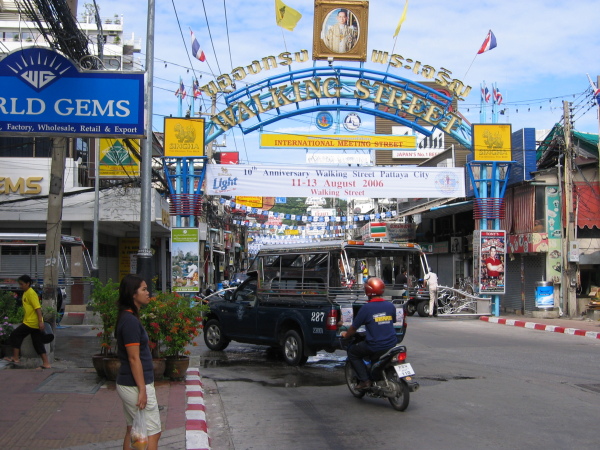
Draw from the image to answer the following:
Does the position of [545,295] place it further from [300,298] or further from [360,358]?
[360,358]

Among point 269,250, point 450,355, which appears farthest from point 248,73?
point 450,355

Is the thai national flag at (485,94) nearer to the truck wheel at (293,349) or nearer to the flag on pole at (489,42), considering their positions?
the flag on pole at (489,42)

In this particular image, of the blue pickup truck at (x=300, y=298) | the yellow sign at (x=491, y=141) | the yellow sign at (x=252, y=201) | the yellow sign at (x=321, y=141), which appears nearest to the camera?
the blue pickup truck at (x=300, y=298)

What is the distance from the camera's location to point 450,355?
13.4m

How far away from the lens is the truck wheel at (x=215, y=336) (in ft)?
46.9

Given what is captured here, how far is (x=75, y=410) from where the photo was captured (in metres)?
7.58

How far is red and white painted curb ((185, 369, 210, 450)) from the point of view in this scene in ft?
20.8

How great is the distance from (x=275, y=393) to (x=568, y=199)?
16.7 metres

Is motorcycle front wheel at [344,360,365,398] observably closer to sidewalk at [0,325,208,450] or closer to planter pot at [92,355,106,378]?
Answer: sidewalk at [0,325,208,450]

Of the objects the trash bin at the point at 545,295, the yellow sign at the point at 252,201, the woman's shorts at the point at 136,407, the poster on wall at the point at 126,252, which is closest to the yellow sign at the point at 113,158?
the poster on wall at the point at 126,252

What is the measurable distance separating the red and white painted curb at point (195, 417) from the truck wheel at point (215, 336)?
4.15 m

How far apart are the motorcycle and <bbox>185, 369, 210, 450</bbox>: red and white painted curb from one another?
2.17 meters

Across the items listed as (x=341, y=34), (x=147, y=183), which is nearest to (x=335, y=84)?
(x=341, y=34)

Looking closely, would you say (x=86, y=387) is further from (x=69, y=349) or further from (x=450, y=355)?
(x=450, y=355)
